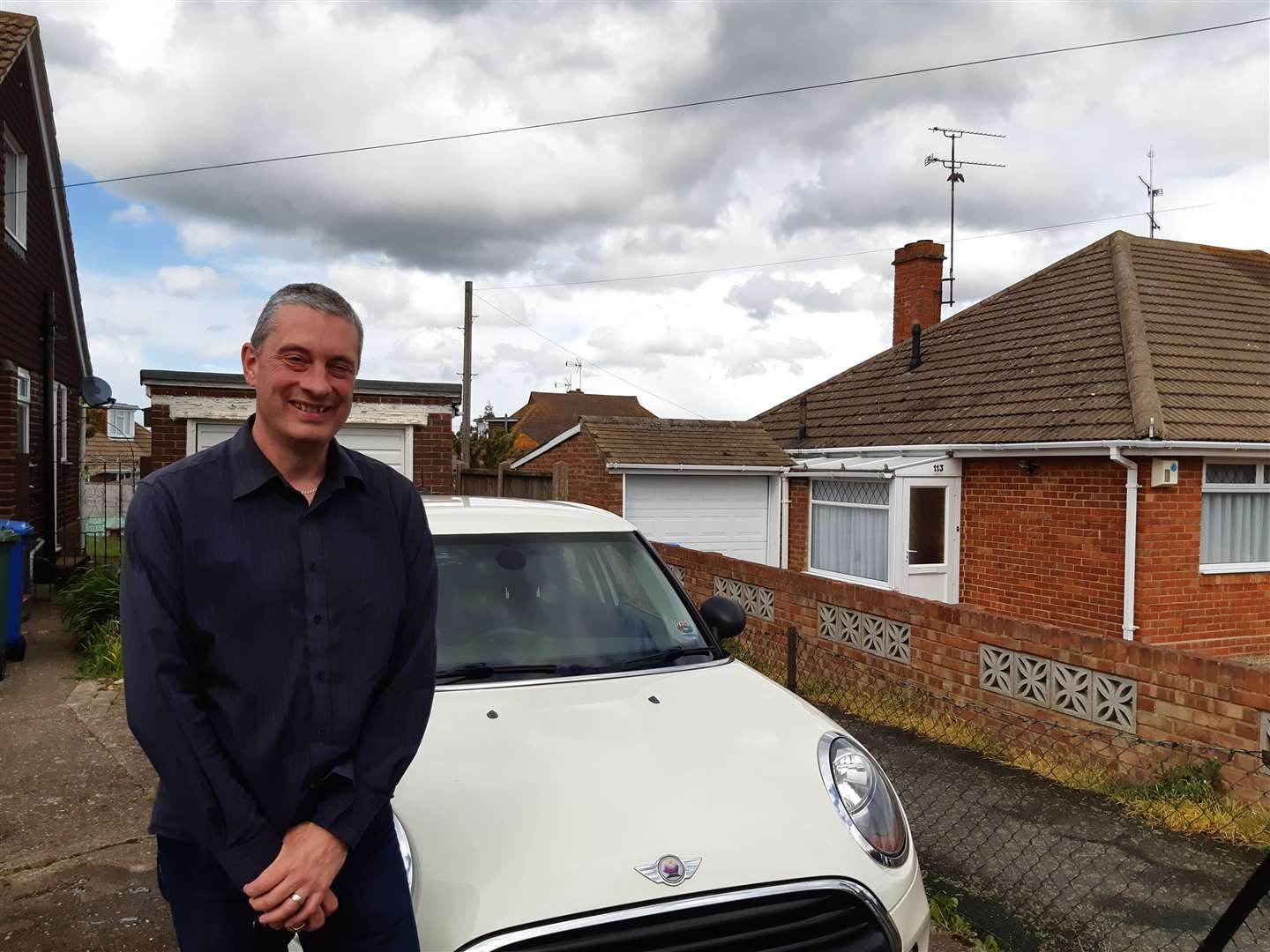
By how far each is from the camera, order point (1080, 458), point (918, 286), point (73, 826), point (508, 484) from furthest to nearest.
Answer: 1. point (918, 286)
2. point (508, 484)
3. point (1080, 458)
4. point (73, 826)

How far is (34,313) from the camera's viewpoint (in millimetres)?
12969

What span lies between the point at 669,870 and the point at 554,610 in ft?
4.75

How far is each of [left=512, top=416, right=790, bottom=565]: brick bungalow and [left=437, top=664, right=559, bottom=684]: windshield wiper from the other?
10777 mm

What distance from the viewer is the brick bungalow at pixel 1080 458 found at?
9625mm

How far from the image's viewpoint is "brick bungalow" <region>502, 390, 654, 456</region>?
5066cm

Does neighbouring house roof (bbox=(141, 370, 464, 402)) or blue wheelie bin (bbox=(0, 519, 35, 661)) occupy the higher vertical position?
neighbouring house roof (bbox=(141, 370, 464, 402))

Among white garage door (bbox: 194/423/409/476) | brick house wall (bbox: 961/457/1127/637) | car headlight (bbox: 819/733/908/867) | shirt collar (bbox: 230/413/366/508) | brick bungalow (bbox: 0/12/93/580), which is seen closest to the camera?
shirt collar (bbox: 230/413/366/508)

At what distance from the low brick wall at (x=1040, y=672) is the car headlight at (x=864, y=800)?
1849mm

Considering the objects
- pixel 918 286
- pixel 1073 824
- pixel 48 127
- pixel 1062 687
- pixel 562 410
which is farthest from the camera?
pixel 562 410

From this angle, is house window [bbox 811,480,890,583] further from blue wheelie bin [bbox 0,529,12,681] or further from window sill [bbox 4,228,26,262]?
window sill [bbox 4,228,26,262]

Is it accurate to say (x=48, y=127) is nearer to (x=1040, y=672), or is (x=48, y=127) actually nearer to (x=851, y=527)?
(x=851, y=527)

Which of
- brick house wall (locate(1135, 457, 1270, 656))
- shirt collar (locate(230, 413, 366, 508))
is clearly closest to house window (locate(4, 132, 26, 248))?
shirt collar (locate(230, 413, 366, 508))

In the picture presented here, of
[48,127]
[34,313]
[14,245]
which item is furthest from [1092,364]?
[48,127]

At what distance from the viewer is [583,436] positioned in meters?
15.1
